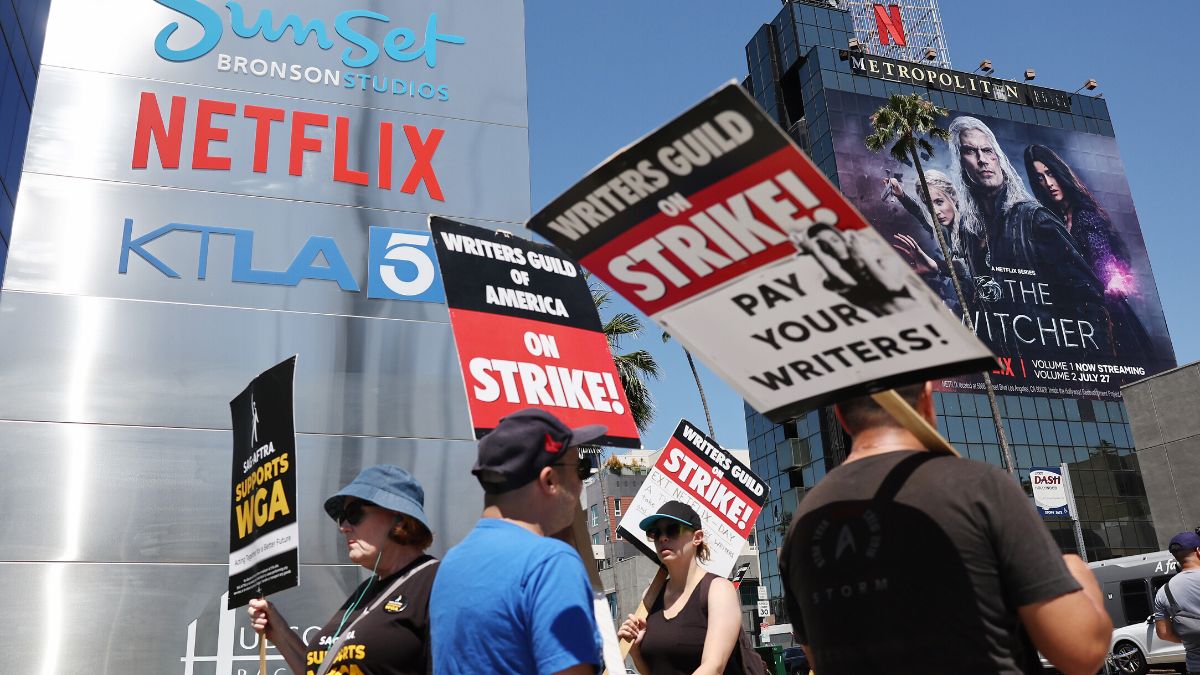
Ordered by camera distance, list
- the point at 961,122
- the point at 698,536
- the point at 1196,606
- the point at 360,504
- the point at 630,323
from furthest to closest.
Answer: the point at 961,122 → the point at 630,323 → the point at 1196,606 → the point at 698,536 → the point at 360,504

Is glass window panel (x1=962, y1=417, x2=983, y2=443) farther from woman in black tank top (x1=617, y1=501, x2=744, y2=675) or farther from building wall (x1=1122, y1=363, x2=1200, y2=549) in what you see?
woman in black tank top (x1=617, y1=501, x2=744, y2=675)

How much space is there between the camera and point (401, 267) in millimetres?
9461

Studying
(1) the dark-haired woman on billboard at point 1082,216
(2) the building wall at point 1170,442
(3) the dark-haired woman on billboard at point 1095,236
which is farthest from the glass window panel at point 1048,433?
(2) the building wall at point 1170,442

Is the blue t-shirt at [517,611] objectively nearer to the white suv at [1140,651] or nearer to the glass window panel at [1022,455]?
the white suv at [1140,651]

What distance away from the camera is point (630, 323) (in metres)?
25.5

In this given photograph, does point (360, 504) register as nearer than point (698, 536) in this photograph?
Yes

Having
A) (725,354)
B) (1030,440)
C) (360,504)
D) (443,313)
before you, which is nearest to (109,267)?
(443,313)

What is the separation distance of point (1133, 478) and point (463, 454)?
66635 mm

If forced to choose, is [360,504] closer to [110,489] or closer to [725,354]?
[725,354]

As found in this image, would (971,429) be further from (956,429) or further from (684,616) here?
(684,616)

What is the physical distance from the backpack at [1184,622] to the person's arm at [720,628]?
350 cm

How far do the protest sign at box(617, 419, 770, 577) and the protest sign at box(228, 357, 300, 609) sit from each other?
273 cm

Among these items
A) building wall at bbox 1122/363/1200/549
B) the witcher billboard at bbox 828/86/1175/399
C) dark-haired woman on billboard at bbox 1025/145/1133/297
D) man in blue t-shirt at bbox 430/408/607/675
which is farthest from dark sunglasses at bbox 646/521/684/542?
dark-haired woman on billboard at bbox 1025/145/1133/297

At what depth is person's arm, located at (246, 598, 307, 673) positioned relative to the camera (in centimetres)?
415
